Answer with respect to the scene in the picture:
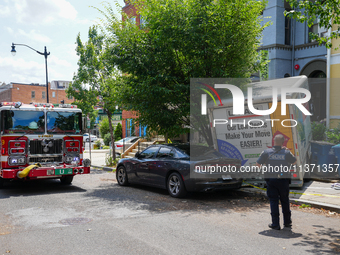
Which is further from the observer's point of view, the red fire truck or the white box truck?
the red fire truck

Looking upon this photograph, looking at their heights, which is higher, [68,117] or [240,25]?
[240,25]

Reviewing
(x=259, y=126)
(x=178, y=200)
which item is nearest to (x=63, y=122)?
(x=178, y=200)

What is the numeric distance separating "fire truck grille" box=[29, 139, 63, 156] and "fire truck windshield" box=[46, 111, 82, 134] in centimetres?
32

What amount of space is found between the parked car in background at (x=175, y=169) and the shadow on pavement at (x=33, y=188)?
6.75 feet

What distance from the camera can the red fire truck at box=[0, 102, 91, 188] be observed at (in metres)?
9.95

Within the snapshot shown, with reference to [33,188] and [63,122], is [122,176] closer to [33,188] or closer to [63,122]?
[63,122]

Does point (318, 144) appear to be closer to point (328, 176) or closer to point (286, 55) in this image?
point (328, 176)

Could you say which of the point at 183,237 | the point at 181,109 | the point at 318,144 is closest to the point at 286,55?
the point at 318,144

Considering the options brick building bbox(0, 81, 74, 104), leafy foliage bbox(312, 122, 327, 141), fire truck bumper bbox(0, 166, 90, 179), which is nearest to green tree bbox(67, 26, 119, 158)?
fire truck bumper bbox(0, 166, 90, 179)

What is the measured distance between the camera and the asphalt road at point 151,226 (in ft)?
17.6

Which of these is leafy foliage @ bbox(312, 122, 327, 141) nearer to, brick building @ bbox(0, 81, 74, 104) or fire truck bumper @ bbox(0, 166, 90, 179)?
fire truck bumper @ bbox(0, 166, 90, 179)

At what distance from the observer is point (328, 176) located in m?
11.3

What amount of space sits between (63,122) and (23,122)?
1226mm

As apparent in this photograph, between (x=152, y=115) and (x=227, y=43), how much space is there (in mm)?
3440
